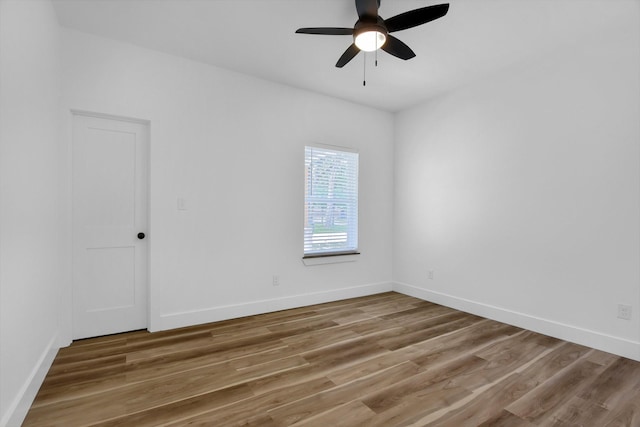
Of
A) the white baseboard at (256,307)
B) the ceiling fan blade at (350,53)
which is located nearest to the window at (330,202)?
the white baseboard at (256,307)

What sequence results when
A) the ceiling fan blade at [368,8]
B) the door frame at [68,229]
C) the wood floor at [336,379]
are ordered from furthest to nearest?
the door frame at [68,229], the ceiling fan blade at [368,8], the wood floor at [336,379]

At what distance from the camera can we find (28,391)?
1888mm

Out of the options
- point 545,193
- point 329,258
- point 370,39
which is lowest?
point 329,258

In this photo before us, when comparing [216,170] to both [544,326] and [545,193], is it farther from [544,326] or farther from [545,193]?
[544,326]

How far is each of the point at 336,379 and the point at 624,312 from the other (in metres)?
2.61

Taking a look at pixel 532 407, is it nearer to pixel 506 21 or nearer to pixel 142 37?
pixel 506 21

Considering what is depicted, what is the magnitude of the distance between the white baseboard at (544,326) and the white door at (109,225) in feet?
12.1

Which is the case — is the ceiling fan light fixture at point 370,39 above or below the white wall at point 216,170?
above

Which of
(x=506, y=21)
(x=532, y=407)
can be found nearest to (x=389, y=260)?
(x=532, y=407)

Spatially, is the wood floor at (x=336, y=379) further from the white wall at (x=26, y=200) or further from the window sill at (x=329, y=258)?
the window sill at (x=329, y=258)

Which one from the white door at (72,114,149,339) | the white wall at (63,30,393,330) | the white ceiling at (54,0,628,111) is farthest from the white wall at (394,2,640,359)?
the white door at (72,114,149,339)

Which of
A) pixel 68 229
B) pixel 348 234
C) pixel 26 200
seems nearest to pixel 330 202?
pixel 348 234

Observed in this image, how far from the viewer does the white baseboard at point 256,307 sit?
128 inches

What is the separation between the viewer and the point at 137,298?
3.19m
